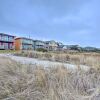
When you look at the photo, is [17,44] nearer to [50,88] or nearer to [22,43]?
[22,43]

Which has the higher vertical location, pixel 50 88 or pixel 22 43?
pixel 22 43

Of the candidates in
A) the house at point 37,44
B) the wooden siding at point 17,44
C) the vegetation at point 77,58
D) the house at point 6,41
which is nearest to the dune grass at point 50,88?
the vegetation at point 77,58

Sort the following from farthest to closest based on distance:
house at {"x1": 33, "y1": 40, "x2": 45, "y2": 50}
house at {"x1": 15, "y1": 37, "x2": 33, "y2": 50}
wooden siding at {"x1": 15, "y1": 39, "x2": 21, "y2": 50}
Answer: house at {"x1": 33, "y1": 40, "x2": 45, "y2": 50} < wooden siding at {"x1": 15, "y1": 39, "x2": 21, "y2": 50} < house at {"x1": 15, "y1": 37, "x2": 33, "y2": 50}

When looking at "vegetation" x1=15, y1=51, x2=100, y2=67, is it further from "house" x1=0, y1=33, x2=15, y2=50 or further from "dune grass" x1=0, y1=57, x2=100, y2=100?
"house" x1=0, y1=33, x2=15, y2=50

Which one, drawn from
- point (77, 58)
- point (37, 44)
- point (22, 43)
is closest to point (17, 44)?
point (22, 43)

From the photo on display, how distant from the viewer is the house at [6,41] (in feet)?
163

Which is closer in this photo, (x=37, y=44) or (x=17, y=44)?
(x=17, y=44)

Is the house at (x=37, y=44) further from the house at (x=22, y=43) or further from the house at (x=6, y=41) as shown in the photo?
the house at (x=6, y=41)

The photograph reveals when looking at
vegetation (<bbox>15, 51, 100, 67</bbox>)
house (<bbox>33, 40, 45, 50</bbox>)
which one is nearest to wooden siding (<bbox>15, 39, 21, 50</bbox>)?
house (<bbox>33, 40, 45, 50</bbox>)

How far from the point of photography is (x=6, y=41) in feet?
168

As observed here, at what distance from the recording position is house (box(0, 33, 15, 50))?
49.5m

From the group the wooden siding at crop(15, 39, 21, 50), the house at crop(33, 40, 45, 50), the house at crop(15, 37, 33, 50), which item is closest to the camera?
the house at crop(15, 37, 33, 50)

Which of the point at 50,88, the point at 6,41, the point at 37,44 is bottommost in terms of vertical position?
the point at 50,88

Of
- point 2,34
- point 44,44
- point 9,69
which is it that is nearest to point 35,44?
point 44,44
